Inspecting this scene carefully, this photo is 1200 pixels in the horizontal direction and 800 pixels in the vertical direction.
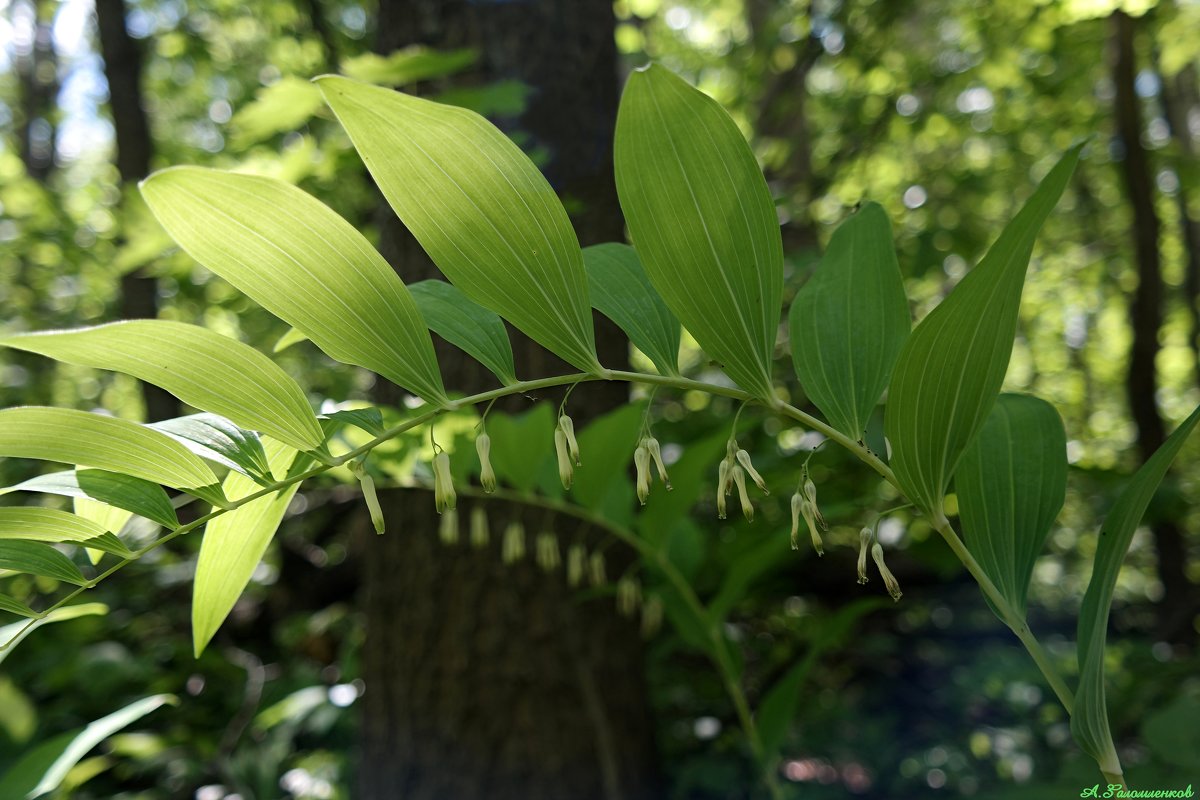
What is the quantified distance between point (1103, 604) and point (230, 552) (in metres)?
0.82

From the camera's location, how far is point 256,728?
1.97 m

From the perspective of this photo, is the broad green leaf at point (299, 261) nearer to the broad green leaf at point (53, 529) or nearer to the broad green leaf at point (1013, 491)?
the broad green leaf at point (53, 529)

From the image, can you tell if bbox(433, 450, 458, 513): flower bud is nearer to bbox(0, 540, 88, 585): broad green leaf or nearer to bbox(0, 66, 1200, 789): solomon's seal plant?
bbox(0, 66, 1200, 789): solomon's seal plant

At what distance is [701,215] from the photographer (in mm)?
608

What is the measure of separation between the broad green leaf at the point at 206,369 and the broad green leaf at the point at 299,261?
55 millimetres

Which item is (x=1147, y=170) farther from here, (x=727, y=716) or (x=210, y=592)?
(x=210, y=592)

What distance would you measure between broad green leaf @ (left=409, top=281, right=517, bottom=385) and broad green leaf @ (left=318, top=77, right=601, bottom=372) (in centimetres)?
6

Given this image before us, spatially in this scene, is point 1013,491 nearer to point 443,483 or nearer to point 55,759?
point 443,483

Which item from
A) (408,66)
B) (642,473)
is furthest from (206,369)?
(408,66)

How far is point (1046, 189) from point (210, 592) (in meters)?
0.85

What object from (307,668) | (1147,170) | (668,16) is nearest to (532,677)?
(307,668)

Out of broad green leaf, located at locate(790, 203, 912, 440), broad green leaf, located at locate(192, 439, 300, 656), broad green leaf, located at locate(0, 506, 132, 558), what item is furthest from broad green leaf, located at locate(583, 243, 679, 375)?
broad green leaf, located at locate(0, 506, 132, 558)

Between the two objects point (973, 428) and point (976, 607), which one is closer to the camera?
point (973, 428)

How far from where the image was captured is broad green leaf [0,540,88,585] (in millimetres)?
645
